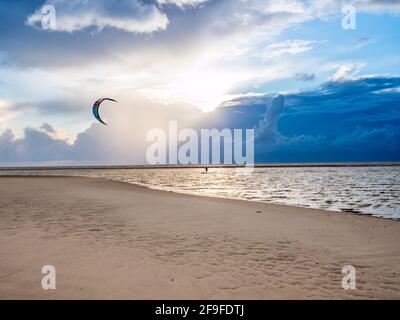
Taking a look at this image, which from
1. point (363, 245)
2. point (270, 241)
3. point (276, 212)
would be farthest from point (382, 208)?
point (270, 241)

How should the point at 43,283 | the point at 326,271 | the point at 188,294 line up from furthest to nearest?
1. the point at 326,271
2. the point at 43,283
3. the point at 188,294

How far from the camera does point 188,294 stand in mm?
6414

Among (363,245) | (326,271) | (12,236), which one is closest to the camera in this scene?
(326,271)

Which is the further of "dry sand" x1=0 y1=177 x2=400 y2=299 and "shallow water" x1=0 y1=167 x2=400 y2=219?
"shallow water" x1=0 y1=167 x2=400 y2=219

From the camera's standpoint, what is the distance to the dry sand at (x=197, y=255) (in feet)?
21.7

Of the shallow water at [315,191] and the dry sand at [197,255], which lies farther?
the shallow water at [315,191]

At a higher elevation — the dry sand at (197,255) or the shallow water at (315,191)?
the dry sand at (197,255)

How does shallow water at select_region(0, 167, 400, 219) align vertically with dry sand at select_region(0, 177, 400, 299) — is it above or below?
below

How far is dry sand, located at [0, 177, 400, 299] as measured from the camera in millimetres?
6621
